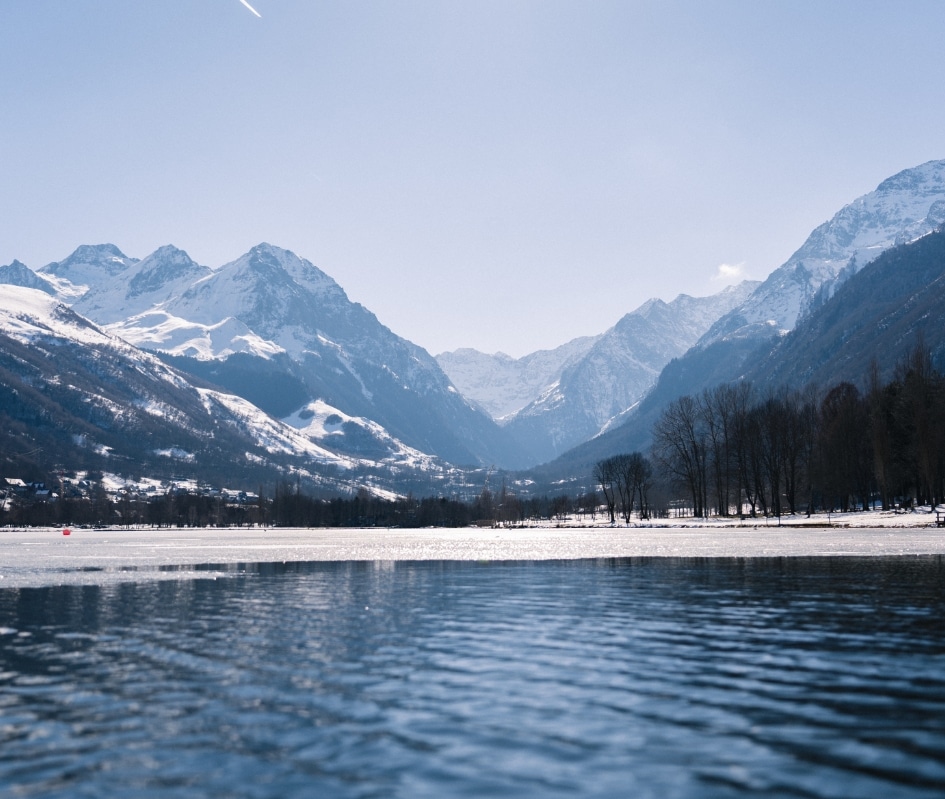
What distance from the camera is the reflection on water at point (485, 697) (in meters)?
16.0

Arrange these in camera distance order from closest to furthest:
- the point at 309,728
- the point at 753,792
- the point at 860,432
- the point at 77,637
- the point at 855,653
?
the point at 753,792
the point at 309,728
the point at 855,653
the point at 77,637
the point at 860,432

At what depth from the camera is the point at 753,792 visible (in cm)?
1478

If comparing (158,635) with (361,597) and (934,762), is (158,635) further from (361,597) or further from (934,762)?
(934,762)

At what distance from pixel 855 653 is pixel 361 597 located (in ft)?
92.5

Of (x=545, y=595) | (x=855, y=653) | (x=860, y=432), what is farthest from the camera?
(x=860, y=432)

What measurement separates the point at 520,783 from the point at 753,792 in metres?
4.17

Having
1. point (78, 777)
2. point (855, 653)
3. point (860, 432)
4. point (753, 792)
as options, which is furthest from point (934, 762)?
point (860, 432)

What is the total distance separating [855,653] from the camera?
27344 mm

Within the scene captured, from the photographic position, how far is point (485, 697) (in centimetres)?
2248

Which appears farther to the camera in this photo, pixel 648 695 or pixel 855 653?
pixel 855 653

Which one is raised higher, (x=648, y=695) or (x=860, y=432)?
(x=860, y=432)

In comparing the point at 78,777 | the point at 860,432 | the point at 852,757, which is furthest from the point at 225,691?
the point at 860,432

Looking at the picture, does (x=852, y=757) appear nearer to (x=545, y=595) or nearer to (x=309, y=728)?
(x=309, y=728)

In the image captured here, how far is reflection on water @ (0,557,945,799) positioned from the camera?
16016mm
